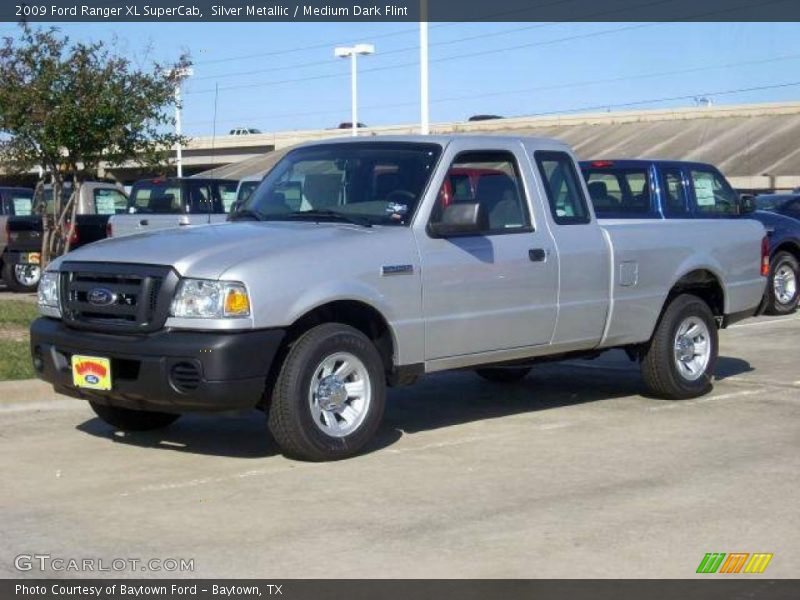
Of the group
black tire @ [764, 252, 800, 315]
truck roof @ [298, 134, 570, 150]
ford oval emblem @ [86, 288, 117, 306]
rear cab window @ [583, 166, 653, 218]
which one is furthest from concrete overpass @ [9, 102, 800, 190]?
ford oval emblem @ [86, 288, 117, 306]

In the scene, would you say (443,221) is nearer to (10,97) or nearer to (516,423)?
(516,423)

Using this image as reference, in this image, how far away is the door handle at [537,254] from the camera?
8.37 m

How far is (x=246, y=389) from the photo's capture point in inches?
272

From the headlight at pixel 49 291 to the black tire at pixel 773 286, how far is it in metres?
11.3

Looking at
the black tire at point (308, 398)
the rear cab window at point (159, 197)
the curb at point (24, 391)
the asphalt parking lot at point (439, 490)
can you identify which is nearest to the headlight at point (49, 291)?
the asphalt parking lot at point (439, 490)

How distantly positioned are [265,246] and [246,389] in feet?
2.78

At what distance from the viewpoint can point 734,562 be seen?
5.50 m

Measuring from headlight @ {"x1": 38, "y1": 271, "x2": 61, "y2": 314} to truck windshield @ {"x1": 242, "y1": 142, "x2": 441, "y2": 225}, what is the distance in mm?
1410

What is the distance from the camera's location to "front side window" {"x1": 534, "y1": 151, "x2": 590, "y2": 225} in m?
8.77

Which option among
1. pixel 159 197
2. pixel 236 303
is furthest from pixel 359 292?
pixel 159 197

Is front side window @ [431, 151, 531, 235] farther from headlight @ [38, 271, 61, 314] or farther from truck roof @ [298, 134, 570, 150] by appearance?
headlight @ [38, 271, 61, 314]

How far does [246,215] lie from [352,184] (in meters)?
0.77

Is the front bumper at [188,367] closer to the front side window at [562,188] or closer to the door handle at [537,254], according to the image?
the door handle at [537,254]
